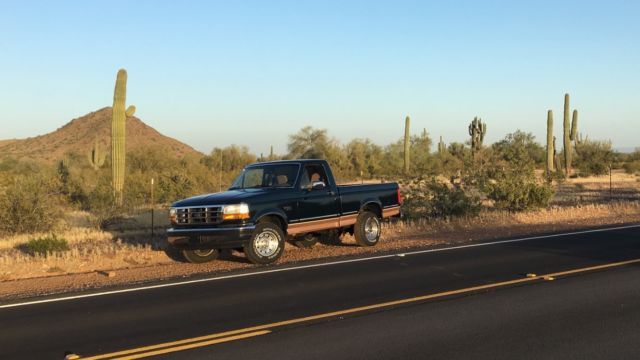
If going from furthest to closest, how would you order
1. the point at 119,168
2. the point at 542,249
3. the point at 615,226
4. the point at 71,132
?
the point at 71,132, the point at 119,168, the point at 615,226, the point at 542,249

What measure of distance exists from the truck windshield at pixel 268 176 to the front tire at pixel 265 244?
1.21 meters

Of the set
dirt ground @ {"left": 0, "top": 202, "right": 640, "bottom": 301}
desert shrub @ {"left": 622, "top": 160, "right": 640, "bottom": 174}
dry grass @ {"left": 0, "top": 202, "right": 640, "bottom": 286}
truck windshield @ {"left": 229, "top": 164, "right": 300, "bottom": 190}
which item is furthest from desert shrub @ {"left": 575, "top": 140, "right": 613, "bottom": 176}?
truck windshield @ {"left": 229, "top": 164, "right": 300, "bottom": 190}

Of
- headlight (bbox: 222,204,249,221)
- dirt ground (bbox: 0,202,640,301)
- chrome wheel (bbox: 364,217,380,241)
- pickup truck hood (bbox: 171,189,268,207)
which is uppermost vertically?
pickup truck hood (bbox: 171,189,268,207)

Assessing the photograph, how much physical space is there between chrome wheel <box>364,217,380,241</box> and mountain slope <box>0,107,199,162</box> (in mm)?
67221

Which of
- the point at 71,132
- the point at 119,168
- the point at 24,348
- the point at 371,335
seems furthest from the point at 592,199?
the point at 71,132

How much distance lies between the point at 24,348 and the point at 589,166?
62910 millimetres

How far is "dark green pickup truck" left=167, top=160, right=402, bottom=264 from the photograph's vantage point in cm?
1240

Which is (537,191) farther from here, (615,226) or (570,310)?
(570,310)

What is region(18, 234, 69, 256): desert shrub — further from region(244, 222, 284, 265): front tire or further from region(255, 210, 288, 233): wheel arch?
region(255, 210, 288, 233): wheel arch

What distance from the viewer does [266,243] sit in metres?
12.9

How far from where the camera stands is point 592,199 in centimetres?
3156

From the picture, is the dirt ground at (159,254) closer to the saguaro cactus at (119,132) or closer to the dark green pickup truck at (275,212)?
the dark green pickup truck at (275,212)

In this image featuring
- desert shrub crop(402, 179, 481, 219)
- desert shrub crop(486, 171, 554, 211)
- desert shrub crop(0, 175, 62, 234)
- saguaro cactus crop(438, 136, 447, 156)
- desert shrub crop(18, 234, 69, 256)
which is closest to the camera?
desert shrub crop(18, 234, 69, 256)

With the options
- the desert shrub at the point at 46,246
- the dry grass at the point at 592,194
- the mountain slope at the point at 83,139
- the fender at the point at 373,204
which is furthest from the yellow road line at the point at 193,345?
the mountain slope at the point at 83,139
